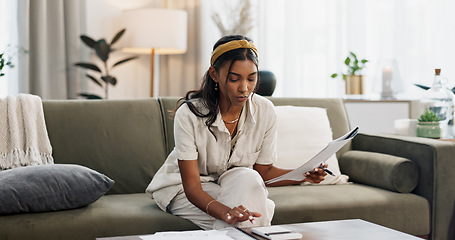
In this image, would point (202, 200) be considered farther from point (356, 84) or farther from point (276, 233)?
point (356, 84)

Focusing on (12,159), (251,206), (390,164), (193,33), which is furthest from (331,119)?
(193,33)

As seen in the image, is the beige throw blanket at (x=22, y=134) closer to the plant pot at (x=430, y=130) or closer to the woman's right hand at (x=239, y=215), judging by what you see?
the woman's right hand at (x=239, y=215)

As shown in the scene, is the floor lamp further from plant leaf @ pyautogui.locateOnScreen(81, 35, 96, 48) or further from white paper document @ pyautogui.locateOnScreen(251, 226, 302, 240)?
white paper document @ pyautogui.locateOnScreen(251, 226, 302, 240)

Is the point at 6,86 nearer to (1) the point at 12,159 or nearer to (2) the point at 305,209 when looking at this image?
(1) the point at 12,159

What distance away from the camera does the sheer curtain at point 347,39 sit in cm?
363

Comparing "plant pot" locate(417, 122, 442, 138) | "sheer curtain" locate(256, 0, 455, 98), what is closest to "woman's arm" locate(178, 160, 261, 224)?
"plant pot" locate(417, 122, 442, 138)

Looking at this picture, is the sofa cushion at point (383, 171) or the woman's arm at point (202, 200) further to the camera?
the sofa cushion at point (383, 171)

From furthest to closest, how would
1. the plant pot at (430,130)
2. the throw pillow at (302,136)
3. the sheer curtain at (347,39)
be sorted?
the sheer curtain at (347,39), the plant pot at (430,130), the throw pillow at (302,136)

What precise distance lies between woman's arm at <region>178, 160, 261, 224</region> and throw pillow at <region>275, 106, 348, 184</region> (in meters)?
0.76

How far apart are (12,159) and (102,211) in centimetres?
50

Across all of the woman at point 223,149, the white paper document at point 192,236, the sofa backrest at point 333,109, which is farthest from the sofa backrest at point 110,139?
the white paper document at point 192,236

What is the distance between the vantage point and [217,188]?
188 cm

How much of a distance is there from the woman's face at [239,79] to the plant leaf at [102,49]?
2432 millimetres

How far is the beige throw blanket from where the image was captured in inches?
85.4
